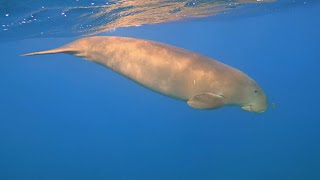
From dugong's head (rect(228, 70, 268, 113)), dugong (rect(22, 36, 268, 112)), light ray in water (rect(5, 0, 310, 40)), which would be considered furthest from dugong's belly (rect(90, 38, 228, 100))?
light ray in water (rect(5, 0, 310, 40))

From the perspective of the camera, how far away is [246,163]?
3294 centimetres

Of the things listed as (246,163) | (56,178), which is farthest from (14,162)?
(246,163)

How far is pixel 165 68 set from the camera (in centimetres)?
573

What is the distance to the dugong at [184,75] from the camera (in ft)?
17.4

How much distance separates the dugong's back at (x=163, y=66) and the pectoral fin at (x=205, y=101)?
13.5 inches

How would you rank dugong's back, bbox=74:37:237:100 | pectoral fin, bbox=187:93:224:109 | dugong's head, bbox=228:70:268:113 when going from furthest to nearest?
dugong's back, bbox=74:37:237:100
dugong's head, bbox=228:70:268:113
pectoral fin, bbox=187:93:224:109

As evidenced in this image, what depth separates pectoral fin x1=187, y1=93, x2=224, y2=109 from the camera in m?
5.00

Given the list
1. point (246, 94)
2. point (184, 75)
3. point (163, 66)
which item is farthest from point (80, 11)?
point (246, 94)

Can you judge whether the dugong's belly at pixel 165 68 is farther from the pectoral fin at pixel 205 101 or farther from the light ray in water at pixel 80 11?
the light ray in water at pixel 80 11

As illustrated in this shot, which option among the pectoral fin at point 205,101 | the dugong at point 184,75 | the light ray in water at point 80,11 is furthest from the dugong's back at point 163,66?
the light ray in water at point 80,11

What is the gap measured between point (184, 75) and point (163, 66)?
1.42 feet

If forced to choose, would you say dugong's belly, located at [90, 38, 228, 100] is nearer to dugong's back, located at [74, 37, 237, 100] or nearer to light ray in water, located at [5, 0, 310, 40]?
dugong's back, located at [74, 37, 237, 100]

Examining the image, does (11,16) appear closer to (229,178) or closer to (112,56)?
(112,56)

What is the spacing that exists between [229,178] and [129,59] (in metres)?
25.6
